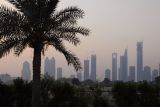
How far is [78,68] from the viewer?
18734 millimetres

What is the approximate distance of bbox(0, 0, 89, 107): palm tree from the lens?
17.8 metres

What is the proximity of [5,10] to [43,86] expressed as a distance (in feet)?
21.2

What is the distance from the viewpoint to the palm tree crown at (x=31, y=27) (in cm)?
1775

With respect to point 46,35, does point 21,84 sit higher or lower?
lower


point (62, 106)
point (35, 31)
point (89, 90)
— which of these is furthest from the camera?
point (89, 90)

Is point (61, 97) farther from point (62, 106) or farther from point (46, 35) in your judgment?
point (46, 35)

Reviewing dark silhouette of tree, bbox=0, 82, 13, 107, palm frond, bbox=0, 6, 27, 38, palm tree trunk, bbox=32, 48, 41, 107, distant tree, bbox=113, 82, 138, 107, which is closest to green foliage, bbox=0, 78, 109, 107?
dark silhouette of tree, bbox=0, 82, 13, 107

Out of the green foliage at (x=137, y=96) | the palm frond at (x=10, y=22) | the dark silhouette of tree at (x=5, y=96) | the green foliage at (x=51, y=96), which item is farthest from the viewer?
the green foliage at (x=137, y=96)

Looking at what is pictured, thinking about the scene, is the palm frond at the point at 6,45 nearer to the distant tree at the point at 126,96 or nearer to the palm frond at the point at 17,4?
the palm frond at the point at 17,4

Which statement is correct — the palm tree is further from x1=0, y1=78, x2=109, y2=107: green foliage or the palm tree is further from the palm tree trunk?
x1=0, y1=78, x2=109, y2=107: green foliage

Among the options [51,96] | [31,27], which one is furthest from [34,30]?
[51,96]

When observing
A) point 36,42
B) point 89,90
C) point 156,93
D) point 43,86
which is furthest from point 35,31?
point 156,93

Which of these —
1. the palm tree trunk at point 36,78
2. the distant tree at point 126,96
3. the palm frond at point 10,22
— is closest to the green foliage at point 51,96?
the distant tree at point 126,96

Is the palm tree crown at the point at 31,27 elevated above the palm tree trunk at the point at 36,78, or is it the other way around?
the palm tree crown at the point at 31,27
